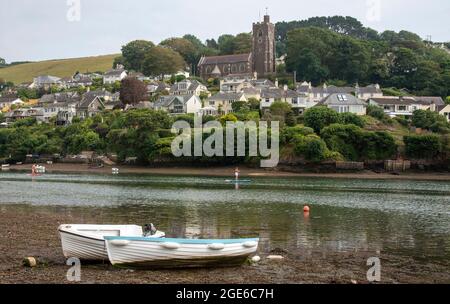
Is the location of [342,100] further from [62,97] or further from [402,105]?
[62,97]

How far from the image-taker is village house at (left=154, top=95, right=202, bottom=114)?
12962 cm

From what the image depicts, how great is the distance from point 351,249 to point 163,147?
249ft

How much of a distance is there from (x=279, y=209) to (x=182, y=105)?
8390 cm

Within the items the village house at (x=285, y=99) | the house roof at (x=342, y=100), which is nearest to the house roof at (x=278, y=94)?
the village house at (x=285, y=99)

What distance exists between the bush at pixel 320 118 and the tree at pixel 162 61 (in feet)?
263

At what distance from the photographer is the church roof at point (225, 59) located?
17412 centimetres

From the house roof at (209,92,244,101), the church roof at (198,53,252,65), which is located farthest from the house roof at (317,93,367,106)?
the church roof at (198,53,252,65)

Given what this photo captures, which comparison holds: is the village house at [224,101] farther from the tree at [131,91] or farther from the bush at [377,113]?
the bush at [377,113]

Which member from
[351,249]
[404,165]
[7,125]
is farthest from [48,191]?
[7,125]

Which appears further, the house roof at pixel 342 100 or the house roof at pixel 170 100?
the house roof at pixel 170 100

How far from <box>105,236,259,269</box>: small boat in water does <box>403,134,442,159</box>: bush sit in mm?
78635

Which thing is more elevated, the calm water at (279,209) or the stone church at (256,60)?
the stone church at (256,60)

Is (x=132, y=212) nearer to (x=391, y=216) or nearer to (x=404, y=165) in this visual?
(x=391, y=216)
